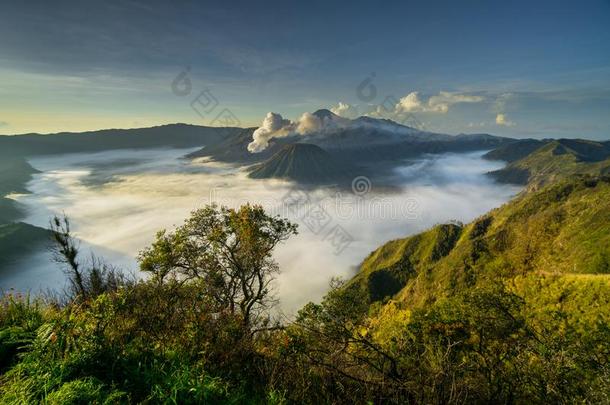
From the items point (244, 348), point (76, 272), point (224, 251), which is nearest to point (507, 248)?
point (224, 251)

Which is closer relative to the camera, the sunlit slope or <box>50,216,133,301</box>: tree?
<box>50,216,133,301</box>: tree

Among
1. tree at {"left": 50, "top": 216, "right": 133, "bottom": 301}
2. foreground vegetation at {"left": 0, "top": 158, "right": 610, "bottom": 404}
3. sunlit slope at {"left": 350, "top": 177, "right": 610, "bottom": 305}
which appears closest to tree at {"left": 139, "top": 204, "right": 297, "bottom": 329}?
foreground vegetation at {"left": 0, "top": 158, "right": 610, "bottom": 404}

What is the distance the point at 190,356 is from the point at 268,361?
6.93 ft

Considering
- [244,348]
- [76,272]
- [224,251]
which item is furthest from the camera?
[224,251]

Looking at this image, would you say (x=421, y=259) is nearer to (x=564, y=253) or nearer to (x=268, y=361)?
(x=564, y=253)

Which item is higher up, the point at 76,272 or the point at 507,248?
the point at 76,272

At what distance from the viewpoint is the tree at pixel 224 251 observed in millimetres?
23969

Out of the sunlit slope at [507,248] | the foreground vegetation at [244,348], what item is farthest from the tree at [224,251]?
the sunlit slope at [507,248]

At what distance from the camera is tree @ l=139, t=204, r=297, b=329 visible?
2397cm

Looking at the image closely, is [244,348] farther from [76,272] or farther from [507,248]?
[507,248]

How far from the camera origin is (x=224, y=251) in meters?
25.4

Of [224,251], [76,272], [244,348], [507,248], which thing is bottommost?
[507,248]

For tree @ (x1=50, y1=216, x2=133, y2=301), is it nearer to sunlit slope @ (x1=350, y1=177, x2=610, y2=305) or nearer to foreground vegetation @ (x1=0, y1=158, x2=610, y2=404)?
foreground vegetation @ (x1=0, y1=158, x2=610, y2=404)

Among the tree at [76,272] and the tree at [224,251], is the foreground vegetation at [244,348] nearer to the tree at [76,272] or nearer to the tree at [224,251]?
the tree at [224,251]
